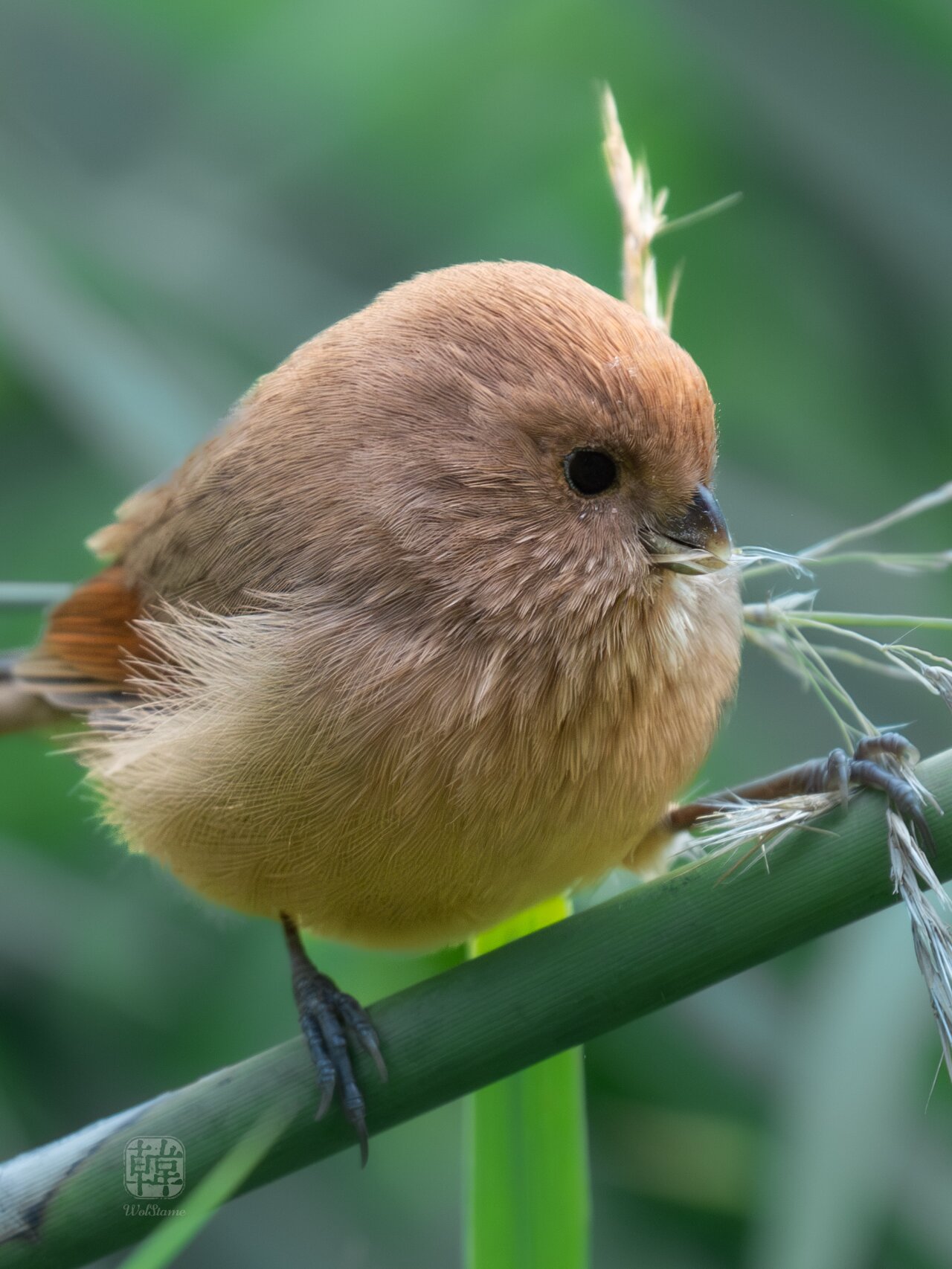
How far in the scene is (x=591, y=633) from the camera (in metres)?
2.02

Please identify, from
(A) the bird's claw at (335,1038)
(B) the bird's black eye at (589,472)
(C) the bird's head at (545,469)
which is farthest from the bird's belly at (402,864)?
(B) the bird's black eye at (589,472)

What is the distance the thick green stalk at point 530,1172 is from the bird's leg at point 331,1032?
183 mm

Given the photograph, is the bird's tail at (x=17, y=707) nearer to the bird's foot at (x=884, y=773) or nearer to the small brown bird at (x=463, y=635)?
the small brown bird at (x=463, y=635)

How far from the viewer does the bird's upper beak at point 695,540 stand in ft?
6.68

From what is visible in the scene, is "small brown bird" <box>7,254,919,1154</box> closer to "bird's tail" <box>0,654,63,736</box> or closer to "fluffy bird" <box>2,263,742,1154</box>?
"fluffy bird" <box>2,263,742,1154</box>

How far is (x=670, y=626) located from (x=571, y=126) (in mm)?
2322

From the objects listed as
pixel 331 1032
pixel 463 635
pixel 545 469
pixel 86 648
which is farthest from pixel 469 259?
pixel 331 1032

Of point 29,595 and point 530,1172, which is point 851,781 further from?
point 29,595

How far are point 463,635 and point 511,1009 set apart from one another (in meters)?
0.58

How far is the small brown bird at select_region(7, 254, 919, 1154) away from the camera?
6.54ft

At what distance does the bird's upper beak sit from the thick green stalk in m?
0.60

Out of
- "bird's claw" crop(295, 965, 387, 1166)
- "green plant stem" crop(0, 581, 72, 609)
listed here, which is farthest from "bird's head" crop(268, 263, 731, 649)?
"green plant stem" crop(0, 581, 72, 609)

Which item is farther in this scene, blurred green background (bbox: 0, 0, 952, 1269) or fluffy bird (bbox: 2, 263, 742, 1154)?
blurred green background (bbox: 0, 0, 952, 1269)

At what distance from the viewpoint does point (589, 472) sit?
6.76ft
